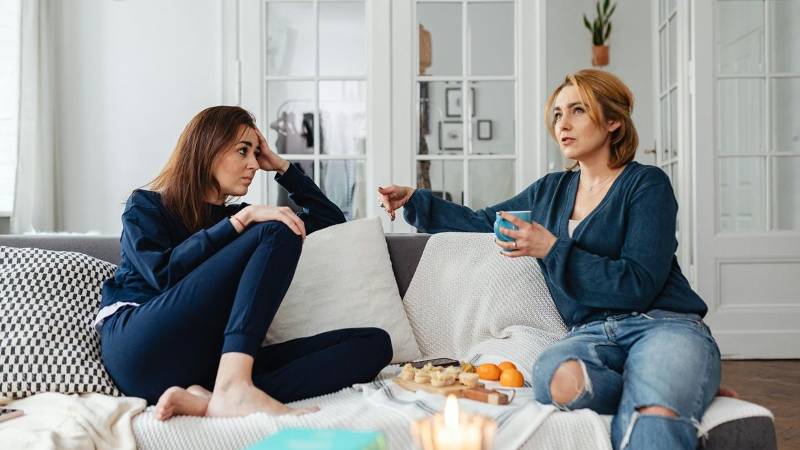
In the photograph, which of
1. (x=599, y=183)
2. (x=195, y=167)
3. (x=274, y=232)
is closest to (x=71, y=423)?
(x=274, y=232)

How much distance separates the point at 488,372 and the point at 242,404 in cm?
60

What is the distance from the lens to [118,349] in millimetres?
1804

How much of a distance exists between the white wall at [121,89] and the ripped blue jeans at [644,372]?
11.3 ft

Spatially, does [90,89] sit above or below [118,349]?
above

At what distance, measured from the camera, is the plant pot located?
5.54 meters

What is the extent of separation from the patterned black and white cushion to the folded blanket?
49 millimetres

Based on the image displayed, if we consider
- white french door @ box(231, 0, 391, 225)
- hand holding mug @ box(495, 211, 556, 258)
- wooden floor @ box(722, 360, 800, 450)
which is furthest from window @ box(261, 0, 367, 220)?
hand holding mug @ box(495, 211, 556, 258)

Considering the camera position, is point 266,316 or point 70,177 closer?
point 266,316

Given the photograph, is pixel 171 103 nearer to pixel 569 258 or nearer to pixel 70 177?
pixel 70 177

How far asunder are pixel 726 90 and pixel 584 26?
173cm

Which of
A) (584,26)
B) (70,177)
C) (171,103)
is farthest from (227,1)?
(584,26)

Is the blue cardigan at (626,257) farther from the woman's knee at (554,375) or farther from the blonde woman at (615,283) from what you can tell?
the woman's knee at (554,375)

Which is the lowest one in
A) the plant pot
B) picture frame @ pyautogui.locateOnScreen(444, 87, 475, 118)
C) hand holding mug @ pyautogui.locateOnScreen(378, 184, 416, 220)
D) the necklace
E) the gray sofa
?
the gray sofa

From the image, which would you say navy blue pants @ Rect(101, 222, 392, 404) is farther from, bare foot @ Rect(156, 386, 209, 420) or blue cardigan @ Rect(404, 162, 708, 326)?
blue cardigan @ Rect(404, 162, 708, 326)
